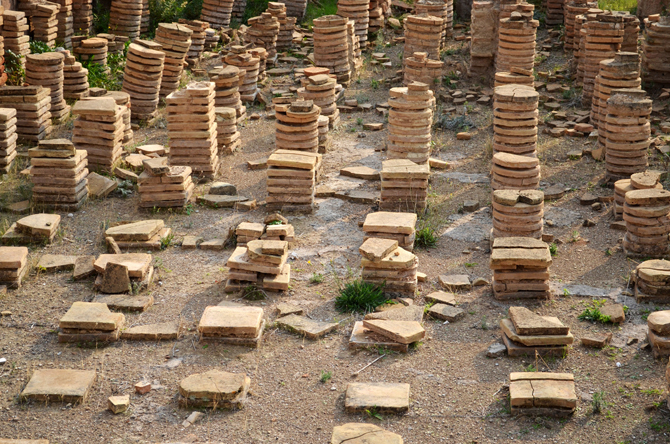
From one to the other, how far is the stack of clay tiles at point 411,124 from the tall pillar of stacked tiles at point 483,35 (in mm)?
5929

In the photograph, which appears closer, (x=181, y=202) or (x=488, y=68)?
(x=181, y=202)

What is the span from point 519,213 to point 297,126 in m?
4.77

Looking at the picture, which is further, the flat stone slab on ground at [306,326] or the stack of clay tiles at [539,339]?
the flat stone slab on ground at [306,326]

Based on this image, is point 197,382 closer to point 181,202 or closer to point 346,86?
point 181,202

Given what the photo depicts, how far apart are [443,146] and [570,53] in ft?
24.6

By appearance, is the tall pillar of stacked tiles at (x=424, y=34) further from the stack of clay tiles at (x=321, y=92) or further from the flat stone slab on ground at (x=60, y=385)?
the flat stone slab on ground at (x=60, y=385)

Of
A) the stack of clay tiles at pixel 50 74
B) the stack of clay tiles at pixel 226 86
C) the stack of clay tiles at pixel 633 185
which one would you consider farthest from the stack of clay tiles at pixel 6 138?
the stack of clay tiles at pixel 633 185

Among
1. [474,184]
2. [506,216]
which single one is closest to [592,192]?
[474,184]

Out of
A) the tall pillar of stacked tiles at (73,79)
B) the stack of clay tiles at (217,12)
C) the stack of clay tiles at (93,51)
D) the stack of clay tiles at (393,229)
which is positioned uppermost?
the stack of clay tiles at (217,12)

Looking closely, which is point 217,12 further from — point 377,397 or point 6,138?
point 377,397

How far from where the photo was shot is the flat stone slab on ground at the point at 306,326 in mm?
9227

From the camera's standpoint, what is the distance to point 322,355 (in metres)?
8.89

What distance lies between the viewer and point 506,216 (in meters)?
11.2

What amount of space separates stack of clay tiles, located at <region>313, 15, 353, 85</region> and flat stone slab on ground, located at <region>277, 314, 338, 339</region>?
1175 cm
